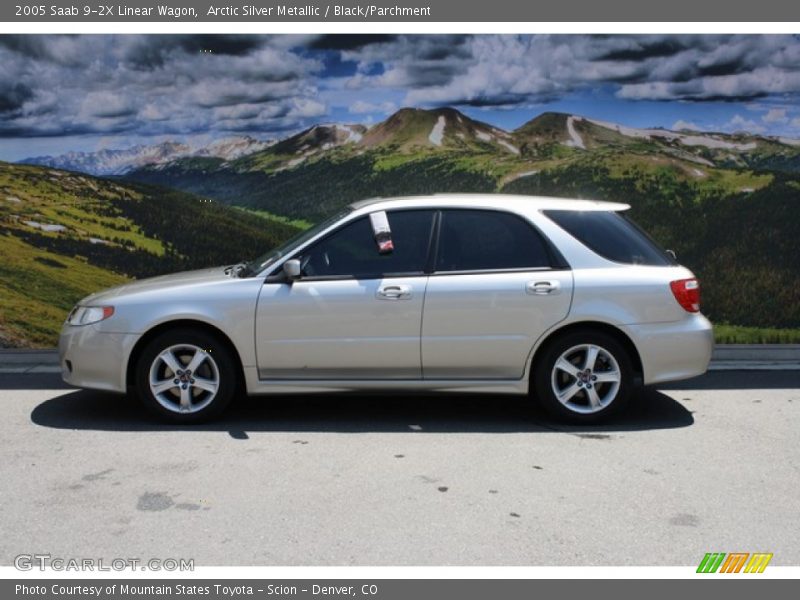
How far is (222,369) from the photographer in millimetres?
6309

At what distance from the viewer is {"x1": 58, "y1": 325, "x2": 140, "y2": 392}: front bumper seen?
248 inches

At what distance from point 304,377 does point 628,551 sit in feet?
9.01

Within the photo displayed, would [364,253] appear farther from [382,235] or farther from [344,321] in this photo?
[344,321]

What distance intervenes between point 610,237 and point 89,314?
3630 mm

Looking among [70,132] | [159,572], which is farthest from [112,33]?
[159,572]

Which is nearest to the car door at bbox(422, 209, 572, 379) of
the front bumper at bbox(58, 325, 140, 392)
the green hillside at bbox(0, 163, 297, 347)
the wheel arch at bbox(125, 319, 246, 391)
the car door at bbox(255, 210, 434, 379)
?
the car door at bbox(255, 210, 434, 379)

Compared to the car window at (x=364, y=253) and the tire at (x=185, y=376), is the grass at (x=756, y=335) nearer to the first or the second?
the car window at (x=364, y=253)

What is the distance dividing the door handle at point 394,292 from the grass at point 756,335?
14.2 feet

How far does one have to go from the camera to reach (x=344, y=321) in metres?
6.27

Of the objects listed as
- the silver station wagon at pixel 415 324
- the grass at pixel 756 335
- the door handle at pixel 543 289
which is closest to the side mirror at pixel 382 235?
the silver station wagon at pixel 415 324

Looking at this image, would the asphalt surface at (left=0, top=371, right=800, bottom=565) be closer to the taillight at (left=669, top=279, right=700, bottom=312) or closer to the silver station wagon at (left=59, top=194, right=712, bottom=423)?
the silver station wagon at (left=59, top=194, right=712, bottom=423)

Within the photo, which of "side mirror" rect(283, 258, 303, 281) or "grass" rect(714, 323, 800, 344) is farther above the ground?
"side mirror" rect(283, 258, 303, 281)

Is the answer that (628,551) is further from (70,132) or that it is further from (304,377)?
(70,132)

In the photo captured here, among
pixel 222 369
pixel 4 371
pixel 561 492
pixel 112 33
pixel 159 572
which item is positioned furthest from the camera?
pixel 112 33
